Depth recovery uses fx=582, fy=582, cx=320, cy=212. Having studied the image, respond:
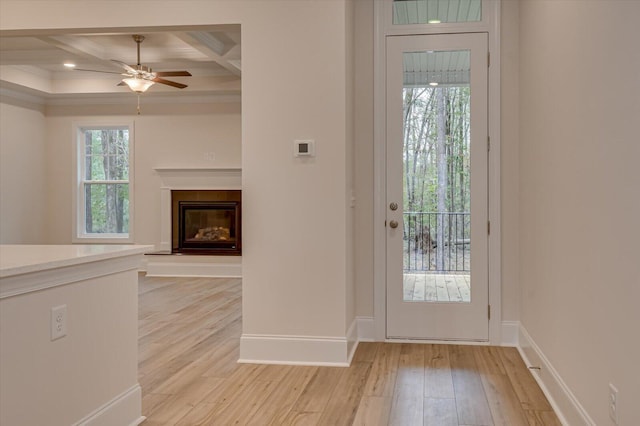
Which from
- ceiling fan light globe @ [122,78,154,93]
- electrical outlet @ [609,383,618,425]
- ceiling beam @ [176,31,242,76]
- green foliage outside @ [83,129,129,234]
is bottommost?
electrical outlet @ [609,383,618,425]

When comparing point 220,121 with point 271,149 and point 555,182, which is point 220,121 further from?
point 555,182

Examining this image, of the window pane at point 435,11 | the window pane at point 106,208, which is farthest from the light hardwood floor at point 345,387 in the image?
the window pane at point 106,208

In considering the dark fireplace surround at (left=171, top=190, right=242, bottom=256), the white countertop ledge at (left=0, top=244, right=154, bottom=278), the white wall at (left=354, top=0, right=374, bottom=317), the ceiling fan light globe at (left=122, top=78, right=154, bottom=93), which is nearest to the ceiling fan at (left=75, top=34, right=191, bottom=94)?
the ceiling fan light globe at (left=122, top=78, right=154, bottom=93)

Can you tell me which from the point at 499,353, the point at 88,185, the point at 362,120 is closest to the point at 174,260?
the point at 88,185

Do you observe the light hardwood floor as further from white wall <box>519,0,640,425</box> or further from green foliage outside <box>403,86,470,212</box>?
green foliage outside <box>403,86,470,212</box>

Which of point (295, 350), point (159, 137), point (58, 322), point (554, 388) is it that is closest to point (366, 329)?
point (295, 350)

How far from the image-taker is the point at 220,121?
8414 millimetres

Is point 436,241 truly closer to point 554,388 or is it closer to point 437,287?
point 437,287

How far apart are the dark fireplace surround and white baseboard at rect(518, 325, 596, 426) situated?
5224 millimetres

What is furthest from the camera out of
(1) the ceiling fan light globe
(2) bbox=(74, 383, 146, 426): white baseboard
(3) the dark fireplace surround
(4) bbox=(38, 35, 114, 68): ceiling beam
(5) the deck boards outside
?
(3) the dark fireplace surround

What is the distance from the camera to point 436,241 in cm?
430

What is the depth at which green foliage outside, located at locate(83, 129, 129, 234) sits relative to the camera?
8891mm

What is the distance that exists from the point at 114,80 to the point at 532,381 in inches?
276

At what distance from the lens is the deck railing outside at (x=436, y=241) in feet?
14.0
